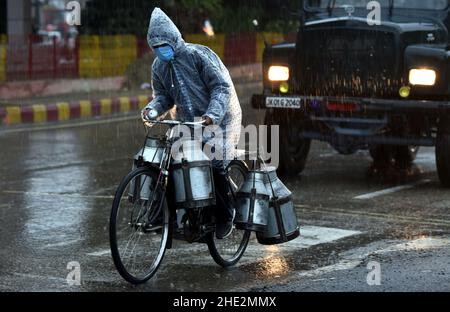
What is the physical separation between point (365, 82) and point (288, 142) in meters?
1.07

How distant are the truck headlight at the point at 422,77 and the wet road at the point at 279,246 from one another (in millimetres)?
1051

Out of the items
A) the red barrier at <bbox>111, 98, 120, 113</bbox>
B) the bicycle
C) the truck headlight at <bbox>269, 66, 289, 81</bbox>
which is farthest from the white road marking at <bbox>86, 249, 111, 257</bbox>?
the red barrier at <bbox>111, 98, 120, 113</bbox>

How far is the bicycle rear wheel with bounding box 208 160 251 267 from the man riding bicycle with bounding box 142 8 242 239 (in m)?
0.10

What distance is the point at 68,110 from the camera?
58.3 ft

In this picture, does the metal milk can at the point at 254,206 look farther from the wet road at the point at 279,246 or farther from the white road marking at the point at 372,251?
the white road marking at the point at 372,251

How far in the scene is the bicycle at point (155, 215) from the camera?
6.17m

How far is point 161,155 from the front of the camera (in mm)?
6258

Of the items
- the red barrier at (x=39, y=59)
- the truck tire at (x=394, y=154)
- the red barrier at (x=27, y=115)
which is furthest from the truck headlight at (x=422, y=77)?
the red barrier at (x=39, y=59)

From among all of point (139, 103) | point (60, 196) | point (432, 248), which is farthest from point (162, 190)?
point (139, 103)

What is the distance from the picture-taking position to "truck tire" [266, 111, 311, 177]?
35.1 ft

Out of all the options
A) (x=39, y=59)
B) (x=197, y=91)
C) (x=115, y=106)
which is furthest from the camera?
(x=39, y=59)

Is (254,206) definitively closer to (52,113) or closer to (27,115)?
(27,115)

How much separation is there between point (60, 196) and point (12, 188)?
707 millimetres

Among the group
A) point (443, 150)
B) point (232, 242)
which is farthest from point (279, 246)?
point (443, 150)
